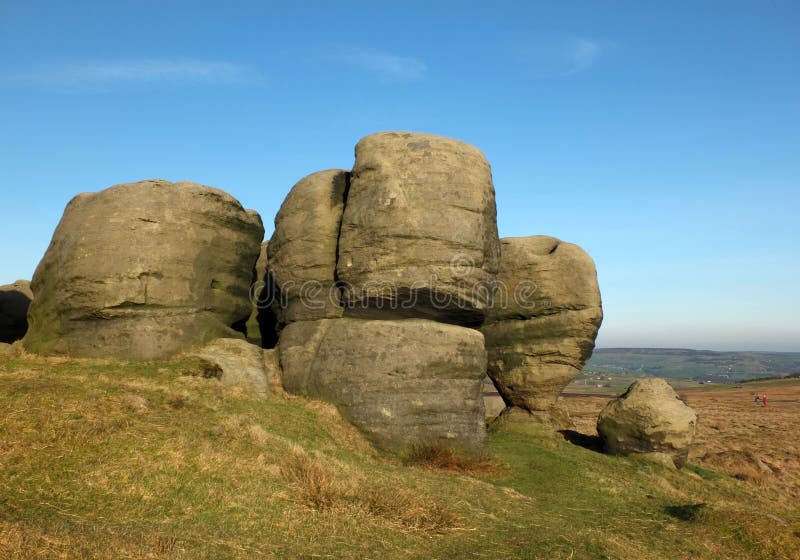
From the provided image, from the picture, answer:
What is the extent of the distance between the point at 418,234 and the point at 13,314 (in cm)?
1562

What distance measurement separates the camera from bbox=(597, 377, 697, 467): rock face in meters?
17.9

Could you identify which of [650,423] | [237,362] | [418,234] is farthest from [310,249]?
[650,423]

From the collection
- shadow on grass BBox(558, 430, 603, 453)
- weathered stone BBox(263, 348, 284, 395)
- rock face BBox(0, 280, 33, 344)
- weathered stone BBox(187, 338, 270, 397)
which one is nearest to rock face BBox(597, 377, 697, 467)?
shadow on grass BBox(558, 430, 603, 453)

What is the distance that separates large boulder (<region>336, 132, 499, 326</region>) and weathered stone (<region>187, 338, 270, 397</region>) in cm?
273

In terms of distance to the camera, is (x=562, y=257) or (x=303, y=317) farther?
(x=562, y=257)

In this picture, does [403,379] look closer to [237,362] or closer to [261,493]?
[237,362]

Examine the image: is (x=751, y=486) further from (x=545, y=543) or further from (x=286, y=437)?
(x=286, y=437)

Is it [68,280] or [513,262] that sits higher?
[513,262]

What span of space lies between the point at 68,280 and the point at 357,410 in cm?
792

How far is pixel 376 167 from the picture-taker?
15719mm

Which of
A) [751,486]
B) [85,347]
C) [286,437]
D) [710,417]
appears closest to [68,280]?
[85,347]

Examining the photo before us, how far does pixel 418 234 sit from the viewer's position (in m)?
14.9

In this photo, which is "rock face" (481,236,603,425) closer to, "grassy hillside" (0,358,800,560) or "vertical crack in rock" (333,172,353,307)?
"grassy hillside" (0,358,800,560)

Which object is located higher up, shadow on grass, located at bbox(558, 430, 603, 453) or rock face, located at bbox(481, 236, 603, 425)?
rock face, located at bbox(481, 236, 603, 425)
